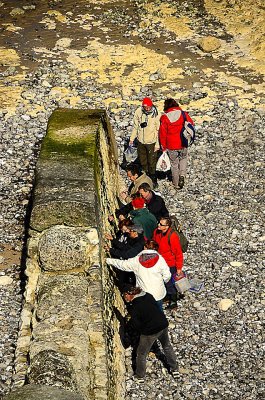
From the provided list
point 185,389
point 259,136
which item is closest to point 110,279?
point 185,389

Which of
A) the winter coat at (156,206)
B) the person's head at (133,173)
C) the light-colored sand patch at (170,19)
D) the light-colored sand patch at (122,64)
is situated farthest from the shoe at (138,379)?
A: the light-colored sand patch at (170,19)

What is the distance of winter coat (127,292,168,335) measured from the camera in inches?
365

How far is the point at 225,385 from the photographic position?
10320mm

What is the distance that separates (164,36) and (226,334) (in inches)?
398

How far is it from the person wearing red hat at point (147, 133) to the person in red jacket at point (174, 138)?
126 millimetres

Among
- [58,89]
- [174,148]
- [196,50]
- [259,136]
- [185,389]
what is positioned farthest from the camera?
[196,50]

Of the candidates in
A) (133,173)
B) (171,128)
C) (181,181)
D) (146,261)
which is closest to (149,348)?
(146,261)

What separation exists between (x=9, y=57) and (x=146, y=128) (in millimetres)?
6320

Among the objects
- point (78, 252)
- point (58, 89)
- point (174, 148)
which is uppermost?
point (78, 252)

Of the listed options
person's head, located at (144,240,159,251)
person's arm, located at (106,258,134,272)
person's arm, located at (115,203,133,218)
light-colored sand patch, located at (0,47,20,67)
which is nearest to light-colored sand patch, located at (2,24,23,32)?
light-colored sand patch, located at (0,47,20,67)

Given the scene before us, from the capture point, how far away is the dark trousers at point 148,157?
543 inches

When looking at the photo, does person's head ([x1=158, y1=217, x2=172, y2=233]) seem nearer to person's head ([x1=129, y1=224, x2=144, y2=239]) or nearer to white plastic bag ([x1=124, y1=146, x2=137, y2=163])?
person's head ([x1=129, y1=224, x2=144, y2=239])

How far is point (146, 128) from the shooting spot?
1348 cm

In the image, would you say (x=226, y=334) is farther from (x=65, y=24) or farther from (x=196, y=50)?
(x=65, y=24)
